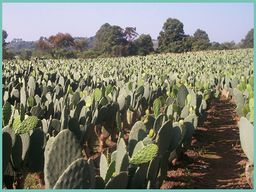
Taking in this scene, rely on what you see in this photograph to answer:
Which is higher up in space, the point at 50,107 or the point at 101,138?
the point at 50,107

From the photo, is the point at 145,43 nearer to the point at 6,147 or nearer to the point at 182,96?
the point at 182,96

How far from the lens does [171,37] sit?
43.0m

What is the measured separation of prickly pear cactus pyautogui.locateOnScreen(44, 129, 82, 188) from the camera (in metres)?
Answer: 2.32

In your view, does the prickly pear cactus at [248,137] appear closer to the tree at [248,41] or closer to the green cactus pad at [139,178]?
the green cactus pad at [139,178]

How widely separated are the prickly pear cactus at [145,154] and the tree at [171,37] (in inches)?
1470

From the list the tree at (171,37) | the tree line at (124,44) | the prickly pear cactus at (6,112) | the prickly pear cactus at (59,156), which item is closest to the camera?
the prickly pear cactus at (59,156)

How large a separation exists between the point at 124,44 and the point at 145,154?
41.5 metres

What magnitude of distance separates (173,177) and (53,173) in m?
1.76

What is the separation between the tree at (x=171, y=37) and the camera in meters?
40.2

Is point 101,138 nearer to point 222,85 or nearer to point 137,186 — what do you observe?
point 137,186

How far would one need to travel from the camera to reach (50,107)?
190 inches

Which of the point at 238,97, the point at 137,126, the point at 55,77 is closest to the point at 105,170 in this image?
the point at 137,126

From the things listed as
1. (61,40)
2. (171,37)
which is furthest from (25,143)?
(61,40)

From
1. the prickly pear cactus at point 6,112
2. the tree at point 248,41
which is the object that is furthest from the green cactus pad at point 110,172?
the tree at point 248,41
